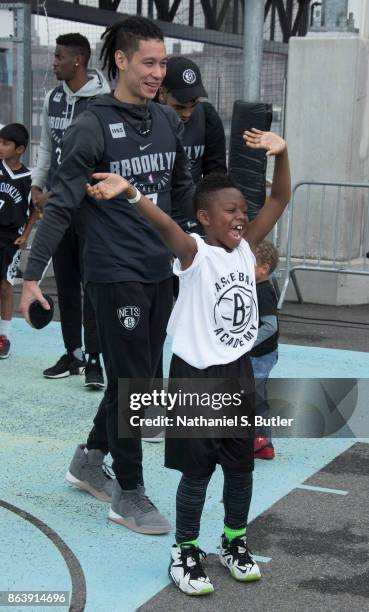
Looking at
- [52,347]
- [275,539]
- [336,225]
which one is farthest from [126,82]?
[336,225]

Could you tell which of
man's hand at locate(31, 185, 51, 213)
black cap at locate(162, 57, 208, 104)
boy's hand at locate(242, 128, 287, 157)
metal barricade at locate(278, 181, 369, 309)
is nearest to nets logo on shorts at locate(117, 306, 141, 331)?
boy's hand at locate(242, 128, 287, 157)

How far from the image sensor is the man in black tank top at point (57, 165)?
6.25 meters

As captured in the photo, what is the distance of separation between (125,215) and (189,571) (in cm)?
141

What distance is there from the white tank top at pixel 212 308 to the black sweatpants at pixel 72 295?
2515mm

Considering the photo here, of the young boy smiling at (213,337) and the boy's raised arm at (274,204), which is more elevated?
the boy's raised arm at (274,204)

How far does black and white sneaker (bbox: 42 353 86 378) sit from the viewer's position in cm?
667

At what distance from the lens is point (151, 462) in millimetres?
5082

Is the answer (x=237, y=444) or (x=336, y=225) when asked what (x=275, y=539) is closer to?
(x=237, y=444)

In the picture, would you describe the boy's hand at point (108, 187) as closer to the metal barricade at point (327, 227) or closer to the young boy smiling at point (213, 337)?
the young boy smiling at point (213, 337)

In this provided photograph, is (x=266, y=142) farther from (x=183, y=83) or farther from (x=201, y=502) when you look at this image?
(x=183, y=83)

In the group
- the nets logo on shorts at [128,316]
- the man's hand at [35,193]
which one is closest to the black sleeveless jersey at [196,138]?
the man's hand at [35,193]

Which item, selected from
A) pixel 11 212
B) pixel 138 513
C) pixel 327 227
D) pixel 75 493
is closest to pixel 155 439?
pixel 75 493

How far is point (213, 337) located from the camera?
3.61 m

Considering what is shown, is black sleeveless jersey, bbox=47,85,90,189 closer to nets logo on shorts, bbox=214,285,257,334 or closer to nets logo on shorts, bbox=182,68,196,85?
nets logo on shorts, bbox=182,68,196,85
